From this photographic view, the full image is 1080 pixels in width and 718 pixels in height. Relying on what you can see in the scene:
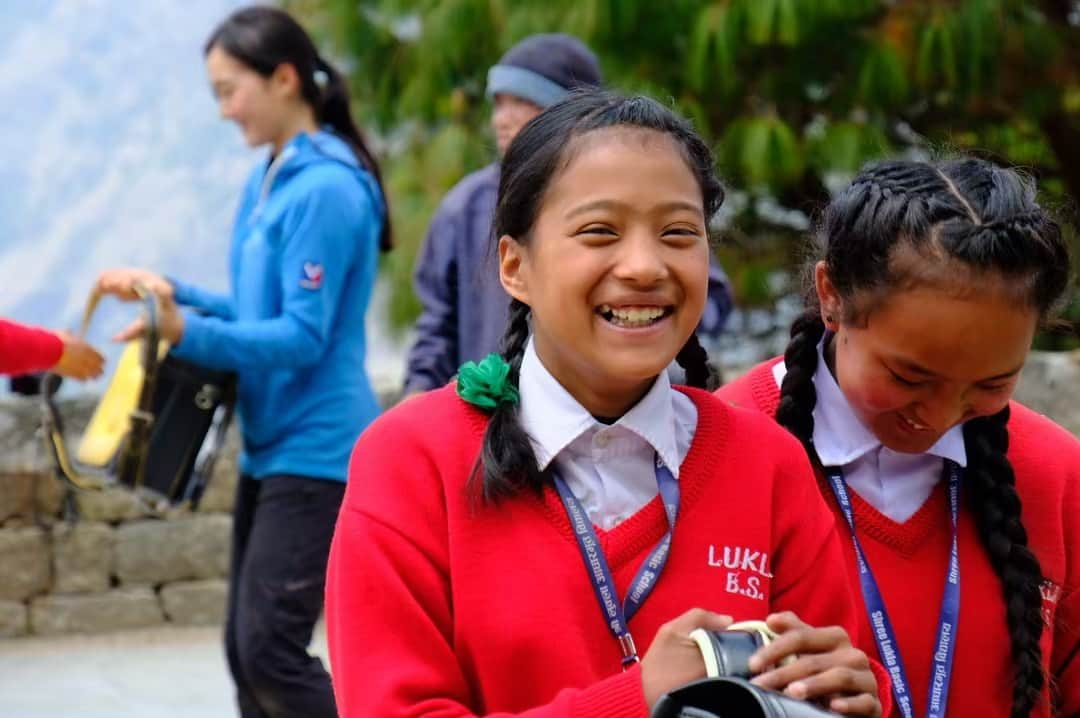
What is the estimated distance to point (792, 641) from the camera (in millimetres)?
1689

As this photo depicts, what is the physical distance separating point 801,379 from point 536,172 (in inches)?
21.6

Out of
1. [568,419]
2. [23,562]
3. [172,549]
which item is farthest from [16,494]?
[568,419]

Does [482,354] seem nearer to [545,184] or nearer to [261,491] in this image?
[261,491]

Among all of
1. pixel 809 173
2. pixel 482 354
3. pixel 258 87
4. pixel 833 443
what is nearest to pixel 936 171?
pixel 833 443

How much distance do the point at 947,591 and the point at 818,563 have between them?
1.19ft

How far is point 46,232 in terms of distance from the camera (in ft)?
25.2

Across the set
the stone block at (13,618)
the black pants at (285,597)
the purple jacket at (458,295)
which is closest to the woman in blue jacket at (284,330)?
the black pants at (285,597)

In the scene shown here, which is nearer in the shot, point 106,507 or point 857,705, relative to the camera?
point 857,705

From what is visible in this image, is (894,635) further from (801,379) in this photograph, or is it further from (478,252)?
(478,252)

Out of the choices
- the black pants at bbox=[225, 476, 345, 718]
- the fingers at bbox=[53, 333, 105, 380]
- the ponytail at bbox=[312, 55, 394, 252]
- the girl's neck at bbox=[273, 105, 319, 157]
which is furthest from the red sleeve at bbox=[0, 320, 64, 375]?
the ponytail at bbox=[312, 55, 394, 252]

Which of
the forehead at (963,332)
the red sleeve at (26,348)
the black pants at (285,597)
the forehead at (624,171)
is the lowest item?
the black pants at (285,597)

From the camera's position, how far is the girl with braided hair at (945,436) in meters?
2.11

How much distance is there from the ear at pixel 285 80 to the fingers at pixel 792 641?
2920mm

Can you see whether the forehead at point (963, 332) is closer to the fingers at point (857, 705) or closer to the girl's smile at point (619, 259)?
the girl's smile at point (619, 259)
